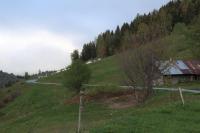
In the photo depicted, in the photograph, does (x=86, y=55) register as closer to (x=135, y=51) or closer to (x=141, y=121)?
(x=135, y=51)

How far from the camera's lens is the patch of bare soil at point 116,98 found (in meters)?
45.8

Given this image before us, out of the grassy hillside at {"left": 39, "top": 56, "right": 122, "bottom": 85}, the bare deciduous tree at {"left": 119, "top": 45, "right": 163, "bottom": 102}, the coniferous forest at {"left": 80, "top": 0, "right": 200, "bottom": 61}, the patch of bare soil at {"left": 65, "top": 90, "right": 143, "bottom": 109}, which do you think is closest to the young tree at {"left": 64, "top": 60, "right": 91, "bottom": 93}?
the patch of bare soil at {"left": 65, "top": 90, "right": 143, "bottom": 109}

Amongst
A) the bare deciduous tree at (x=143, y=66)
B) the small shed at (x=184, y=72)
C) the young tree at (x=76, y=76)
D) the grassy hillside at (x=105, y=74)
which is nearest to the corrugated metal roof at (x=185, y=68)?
the small shed at (x=184, y=72)

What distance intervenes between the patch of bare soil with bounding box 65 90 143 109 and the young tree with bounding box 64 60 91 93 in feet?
28.3

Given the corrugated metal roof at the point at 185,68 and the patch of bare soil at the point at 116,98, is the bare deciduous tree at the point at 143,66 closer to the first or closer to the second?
the patch of bare soil at the point at 116,98

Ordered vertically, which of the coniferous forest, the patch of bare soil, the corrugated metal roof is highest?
the coniferous forest

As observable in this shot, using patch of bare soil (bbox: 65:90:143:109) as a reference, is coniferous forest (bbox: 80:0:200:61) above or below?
above

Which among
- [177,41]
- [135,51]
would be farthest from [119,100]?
[177,41]

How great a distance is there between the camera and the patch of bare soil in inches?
1804

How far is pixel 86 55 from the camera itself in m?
180

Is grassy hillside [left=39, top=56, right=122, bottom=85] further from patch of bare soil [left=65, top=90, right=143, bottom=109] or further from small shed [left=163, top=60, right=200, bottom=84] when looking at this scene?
patch of bare soil [left=65, top=90, right=143, bottom=109]

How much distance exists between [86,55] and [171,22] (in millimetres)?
39011

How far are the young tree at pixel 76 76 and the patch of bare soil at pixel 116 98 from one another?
864 cm

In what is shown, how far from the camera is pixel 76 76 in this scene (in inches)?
2650
